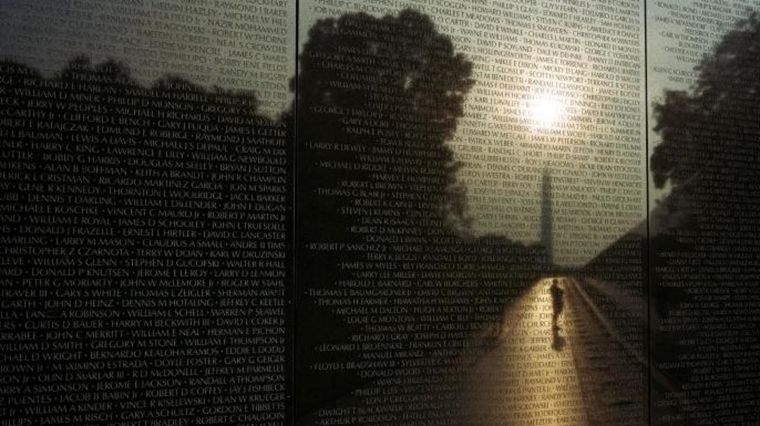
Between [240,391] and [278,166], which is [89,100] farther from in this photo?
[240,391]

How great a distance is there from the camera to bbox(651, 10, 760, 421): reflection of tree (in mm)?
7121

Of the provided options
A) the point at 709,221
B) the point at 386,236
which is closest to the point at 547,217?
the point at 386,236

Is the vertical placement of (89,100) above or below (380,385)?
above

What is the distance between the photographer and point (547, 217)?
6609 millimetres

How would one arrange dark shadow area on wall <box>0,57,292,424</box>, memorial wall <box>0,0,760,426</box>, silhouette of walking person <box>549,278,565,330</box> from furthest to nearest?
1. silhouette of walking person <box>549,278,565,330</box>
2. memorial wall <box>0,0,760,426</box>
3. dark shadow area on wall <box>0,57,292,424</box>

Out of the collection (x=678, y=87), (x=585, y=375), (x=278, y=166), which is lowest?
(x=585, y=375)

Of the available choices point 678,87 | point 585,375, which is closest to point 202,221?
point 585,375

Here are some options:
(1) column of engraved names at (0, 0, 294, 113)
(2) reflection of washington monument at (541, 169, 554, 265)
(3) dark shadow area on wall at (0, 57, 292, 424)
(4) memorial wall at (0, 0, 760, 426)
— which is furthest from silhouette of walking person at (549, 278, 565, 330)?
(1) column of engraved names at (0, 0, 294, 113)

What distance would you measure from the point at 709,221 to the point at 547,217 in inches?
68.3

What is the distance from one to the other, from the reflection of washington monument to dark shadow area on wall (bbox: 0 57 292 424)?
2.11 m

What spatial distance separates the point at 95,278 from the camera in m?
5.07

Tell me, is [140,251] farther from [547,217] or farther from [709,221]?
[709,221]

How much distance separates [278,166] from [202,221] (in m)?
0.65

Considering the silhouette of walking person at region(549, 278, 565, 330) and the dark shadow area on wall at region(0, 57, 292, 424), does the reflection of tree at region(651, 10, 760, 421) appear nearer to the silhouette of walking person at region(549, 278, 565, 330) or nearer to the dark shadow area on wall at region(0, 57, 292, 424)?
the silhouette of walking person at region(549, 278, 565, 330)
